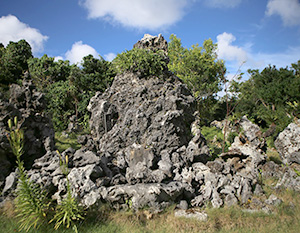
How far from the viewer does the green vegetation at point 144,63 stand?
1363 cm

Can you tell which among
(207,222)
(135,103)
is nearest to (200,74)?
(135,103)

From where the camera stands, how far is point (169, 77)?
Answer: 14.5 m

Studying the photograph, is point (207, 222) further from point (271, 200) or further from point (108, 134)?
point (108, 134)

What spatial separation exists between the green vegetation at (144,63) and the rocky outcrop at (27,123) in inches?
246

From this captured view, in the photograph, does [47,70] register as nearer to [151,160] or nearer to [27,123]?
[27,123]

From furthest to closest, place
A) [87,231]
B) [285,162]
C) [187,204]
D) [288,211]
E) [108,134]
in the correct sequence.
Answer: [108,134] → [285,162] → [187,204] → [288,211] → [87,231]

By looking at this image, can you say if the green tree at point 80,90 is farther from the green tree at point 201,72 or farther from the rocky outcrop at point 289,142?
the rocky outcrop at point 289,142

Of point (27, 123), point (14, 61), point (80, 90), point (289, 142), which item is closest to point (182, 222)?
point (27, 123)

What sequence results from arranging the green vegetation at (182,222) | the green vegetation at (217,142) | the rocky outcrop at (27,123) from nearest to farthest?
the green vegetation at (182,222)
the rocky outcrop at (27,123)
the green vegetation at (217,142)

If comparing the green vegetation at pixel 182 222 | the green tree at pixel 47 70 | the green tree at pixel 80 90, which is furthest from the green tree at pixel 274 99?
the green tree at pixel 47 70

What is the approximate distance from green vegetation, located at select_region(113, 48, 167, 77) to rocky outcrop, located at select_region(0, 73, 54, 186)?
6247 mm

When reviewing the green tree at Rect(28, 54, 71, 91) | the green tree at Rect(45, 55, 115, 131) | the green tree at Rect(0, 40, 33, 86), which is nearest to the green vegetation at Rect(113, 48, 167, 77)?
the green tree at Rect(45, 55, 115, 131)

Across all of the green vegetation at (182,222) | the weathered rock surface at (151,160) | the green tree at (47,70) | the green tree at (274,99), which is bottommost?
the green vegetation at (182,222)

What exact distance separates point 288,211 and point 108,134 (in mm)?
9369
